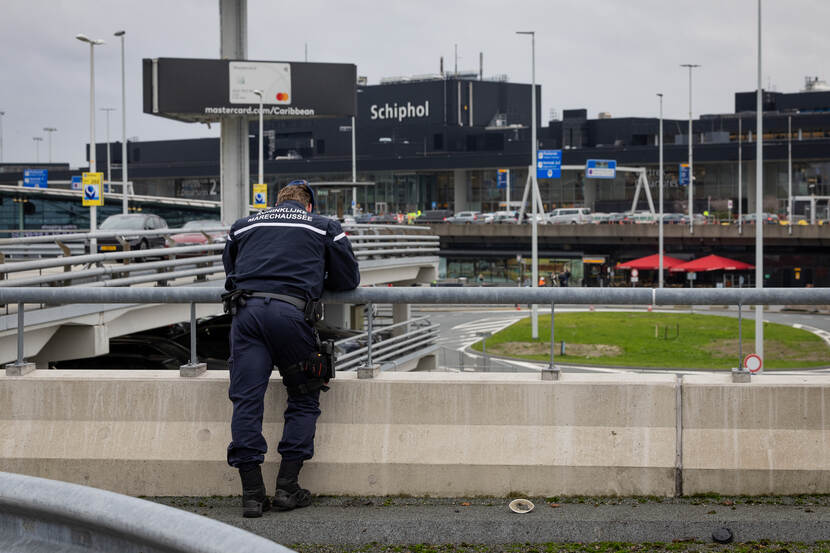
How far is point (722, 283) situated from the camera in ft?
220

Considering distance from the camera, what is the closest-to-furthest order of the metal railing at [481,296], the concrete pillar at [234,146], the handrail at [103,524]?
the handrail at [103,524] → the metal railing at [481,296] → the concrete pillar at [234,146]

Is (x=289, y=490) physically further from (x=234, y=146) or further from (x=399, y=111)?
(x=399, y=111)

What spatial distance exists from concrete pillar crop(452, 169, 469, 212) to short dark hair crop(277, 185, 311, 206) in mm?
99992

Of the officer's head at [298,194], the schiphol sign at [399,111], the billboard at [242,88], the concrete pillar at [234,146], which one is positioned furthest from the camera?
the schiphol sign at [399,111]

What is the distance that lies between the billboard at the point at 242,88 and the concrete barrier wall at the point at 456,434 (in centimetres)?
3892

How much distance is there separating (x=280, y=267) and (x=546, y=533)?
78.9 inches

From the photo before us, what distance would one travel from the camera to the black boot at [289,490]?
→ 528 centimetres

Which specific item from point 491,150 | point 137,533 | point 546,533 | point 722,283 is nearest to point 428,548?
point 546,533

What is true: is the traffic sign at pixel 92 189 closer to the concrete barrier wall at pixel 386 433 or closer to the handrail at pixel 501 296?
the handrail at pixel 501 296

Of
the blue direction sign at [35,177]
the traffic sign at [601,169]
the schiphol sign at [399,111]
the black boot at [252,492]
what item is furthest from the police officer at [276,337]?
the schiphol sign at [399,111]

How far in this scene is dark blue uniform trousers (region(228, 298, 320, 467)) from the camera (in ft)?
17.4

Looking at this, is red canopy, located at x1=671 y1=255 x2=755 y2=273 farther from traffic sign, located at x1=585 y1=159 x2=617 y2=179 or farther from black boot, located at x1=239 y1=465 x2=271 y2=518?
black boot, located at x1=239 y1=465 x2=271 y2=518

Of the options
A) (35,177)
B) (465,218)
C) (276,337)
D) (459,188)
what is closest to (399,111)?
(459,188)

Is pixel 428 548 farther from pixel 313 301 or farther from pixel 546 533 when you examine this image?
pixel 313 301
